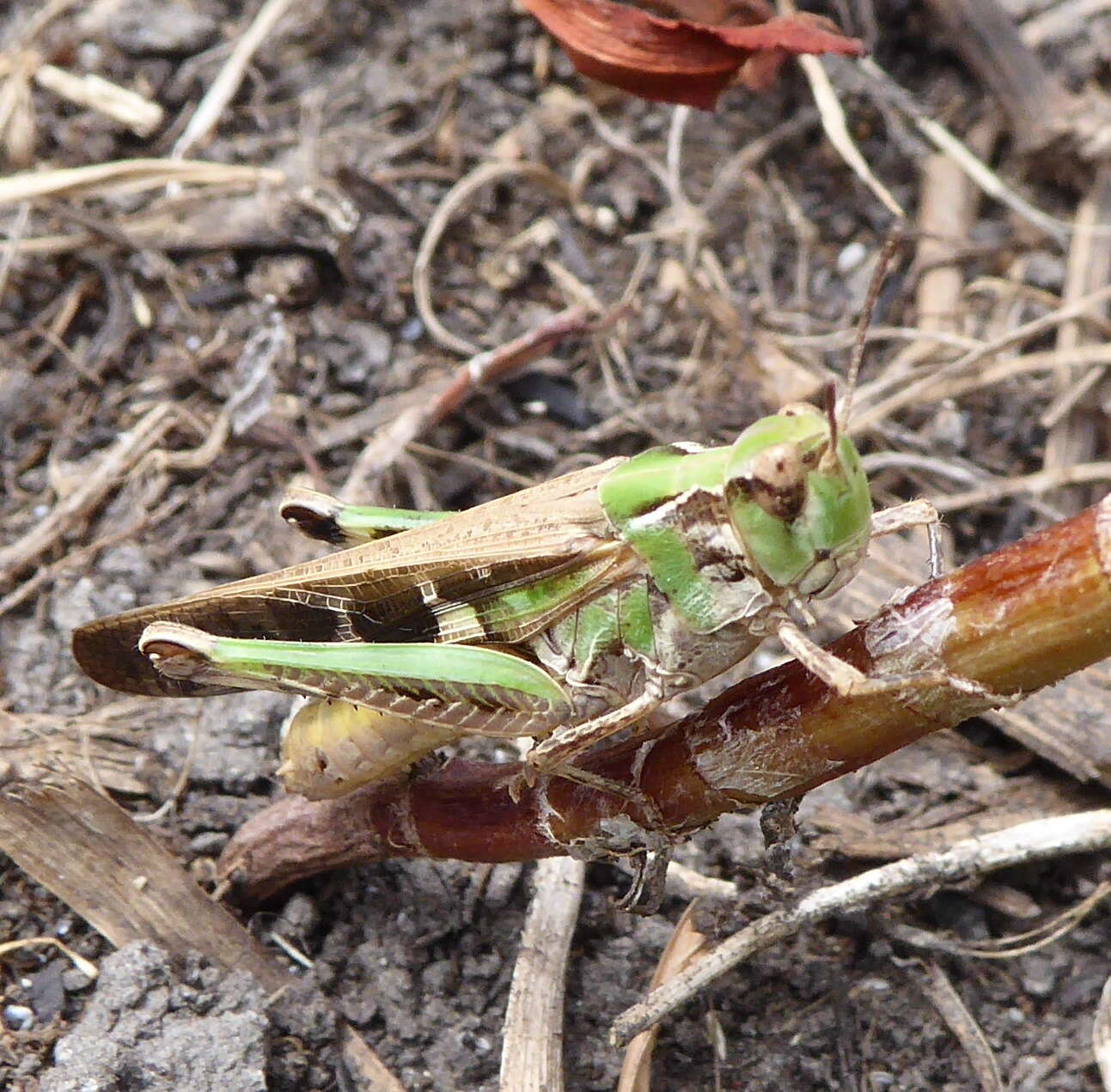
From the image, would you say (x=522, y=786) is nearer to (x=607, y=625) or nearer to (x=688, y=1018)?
(x=607, y=625)

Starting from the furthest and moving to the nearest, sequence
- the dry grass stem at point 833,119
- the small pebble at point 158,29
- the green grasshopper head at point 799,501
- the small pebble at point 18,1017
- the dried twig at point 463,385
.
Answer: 1. the small pebble at point 158,29
2. the dry grass stem at point 833,119
3. the dried twig at point 463,385
4. the small pebble at point 18,1017
5. the green grasshopper head at point 799,501

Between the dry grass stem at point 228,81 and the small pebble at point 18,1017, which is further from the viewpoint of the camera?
the dry grass stem at point 228,81

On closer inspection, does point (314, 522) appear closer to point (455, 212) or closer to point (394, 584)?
point (394, 584)

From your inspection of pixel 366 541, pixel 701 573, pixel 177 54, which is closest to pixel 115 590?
pixel 366 541

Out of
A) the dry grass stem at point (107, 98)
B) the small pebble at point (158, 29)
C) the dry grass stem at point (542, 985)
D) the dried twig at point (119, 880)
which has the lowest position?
the dry grass stem at point (542, 985)

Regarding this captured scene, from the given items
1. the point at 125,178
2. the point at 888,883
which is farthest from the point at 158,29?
the point at 888,883

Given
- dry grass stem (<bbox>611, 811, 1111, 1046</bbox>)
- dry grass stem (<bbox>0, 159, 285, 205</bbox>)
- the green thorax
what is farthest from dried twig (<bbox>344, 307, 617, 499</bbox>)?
dry grass stem (<bbox>611, 811, 1111, 1046</bbox>)

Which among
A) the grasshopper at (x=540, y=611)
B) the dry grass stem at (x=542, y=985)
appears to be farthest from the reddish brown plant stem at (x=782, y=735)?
the dry grass stem at (x=542, y=985)

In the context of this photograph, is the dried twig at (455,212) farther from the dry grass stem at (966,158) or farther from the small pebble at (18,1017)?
the small pebble at (18,1017)
